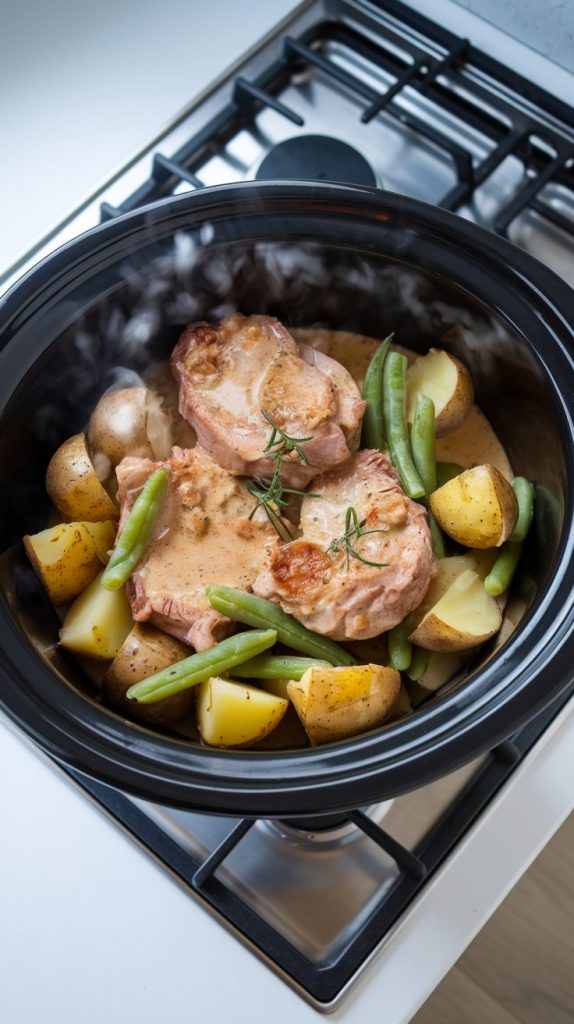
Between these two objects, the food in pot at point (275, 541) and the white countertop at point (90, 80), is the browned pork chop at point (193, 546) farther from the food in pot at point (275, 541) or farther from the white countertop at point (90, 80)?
the white countertop at point (90, 80)

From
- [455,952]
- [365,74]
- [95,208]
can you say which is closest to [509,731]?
[455,952]

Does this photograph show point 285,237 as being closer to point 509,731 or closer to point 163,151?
point 163,151

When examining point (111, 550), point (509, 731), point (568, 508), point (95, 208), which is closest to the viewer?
point (509, 731)

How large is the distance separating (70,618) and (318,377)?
1.77 ft

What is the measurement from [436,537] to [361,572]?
196 millimetres

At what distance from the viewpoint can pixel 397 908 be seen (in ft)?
4.90

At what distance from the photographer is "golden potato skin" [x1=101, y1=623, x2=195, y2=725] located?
4.74 ft

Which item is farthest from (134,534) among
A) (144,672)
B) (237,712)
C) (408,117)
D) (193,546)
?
(408,117)

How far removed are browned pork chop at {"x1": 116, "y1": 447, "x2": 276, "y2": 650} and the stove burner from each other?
2.22 feet

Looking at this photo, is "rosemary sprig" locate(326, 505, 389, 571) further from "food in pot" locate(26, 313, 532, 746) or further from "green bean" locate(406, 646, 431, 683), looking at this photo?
"green bean" locate(406, 646, 431, 683)

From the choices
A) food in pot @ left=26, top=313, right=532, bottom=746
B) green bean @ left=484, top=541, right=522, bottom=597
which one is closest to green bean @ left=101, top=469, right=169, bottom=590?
food in pot @ left=26, top=313, right=532, bottom=746

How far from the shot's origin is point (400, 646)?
4.89ft

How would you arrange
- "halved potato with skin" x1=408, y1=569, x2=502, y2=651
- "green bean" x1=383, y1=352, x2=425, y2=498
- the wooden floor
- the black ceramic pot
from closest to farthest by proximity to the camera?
1. the black ceramic pot
2. "halved potato with skin" x1=408, y1=569, x2=502, y2=651
3. "green bean" x1=383, y1=352, x2=425, y2=498
4. the wooden floor

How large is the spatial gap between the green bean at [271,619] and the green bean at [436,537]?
0.23m
